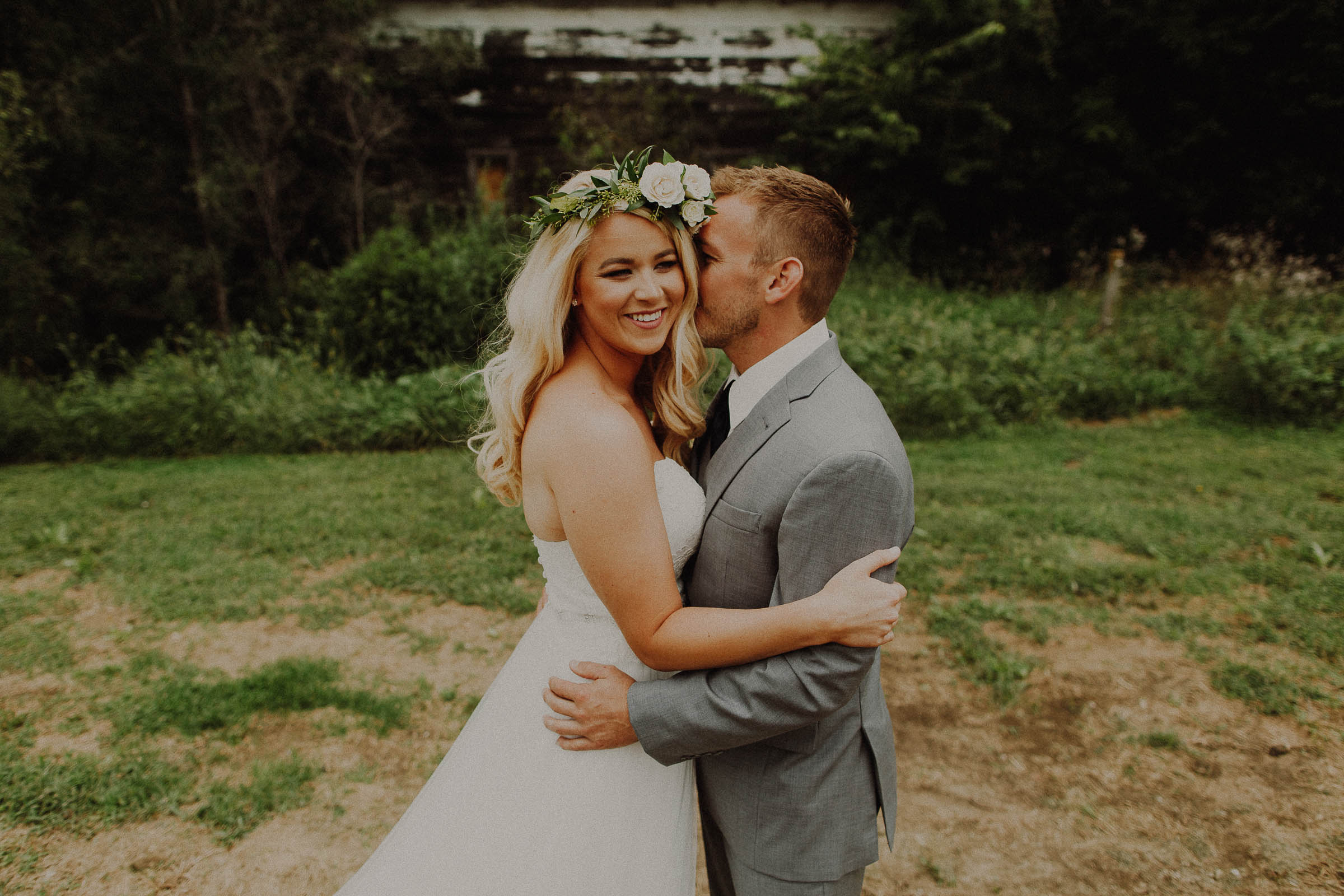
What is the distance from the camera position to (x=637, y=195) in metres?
1.92

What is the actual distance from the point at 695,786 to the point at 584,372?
116cm

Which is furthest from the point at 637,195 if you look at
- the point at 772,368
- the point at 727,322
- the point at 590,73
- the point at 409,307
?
the point at 590,73

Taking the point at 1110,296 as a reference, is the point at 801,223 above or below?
above

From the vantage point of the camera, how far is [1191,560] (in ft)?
17.1

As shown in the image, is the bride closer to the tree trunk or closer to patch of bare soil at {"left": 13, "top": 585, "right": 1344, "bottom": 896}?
patch of bare soil at {"left": 13, "top": 585, "right": 1344, "bottom": 896}

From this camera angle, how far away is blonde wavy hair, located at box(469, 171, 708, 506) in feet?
6.39

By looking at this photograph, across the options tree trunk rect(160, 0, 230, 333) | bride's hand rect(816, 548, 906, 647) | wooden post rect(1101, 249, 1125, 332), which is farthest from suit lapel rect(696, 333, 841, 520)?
tree trunk rect(160, 0, 230, 333)

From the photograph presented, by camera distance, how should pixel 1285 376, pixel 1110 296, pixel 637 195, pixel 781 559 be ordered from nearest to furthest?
pixel 781 559, pixel 637 195, pixel 1285 376, pixel 1110 296

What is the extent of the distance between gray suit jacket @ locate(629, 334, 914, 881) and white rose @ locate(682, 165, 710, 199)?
0.51 metres

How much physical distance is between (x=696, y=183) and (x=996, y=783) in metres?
2.91

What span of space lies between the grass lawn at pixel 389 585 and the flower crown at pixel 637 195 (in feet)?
9.01

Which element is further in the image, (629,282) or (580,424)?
(629,282)

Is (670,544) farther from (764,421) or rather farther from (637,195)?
(637,195)

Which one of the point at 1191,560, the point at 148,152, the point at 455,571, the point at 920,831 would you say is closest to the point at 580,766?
the point at 920,831
